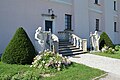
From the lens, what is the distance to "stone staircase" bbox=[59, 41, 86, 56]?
16.5 m

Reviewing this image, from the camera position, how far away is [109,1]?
1184 inches

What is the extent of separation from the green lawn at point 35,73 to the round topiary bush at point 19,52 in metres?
0.57

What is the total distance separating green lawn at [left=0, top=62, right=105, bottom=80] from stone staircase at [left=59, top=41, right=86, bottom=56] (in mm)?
5828

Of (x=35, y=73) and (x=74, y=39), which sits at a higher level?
(x=74, y=39)

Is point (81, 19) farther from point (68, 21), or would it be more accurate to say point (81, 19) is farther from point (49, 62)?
point (49, 62)

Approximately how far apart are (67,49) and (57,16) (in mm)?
3934

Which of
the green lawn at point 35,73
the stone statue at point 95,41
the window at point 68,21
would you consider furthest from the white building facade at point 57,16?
the green lawn at point 35,73

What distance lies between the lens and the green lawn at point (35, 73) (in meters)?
8.70

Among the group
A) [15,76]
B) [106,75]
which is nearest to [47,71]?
[15,76]

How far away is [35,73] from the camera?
916cm

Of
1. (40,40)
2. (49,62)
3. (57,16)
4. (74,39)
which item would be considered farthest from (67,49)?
(49,62)

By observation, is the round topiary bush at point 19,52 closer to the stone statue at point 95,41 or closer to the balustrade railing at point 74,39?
the balustrade railing at point 74,39

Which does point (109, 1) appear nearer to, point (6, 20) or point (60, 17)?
point (60, 17)

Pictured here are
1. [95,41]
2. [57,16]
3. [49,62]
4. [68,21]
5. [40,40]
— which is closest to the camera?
[49,62]
